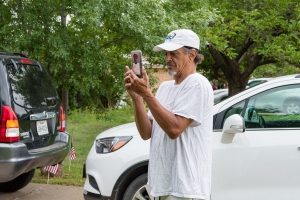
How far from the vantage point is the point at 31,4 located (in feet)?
21.1

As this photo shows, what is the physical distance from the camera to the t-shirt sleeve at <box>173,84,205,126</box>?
2.56 m

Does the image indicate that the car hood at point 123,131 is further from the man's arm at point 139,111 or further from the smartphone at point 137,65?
the smartphone at point 137,65

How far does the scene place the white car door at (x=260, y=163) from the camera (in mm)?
4273

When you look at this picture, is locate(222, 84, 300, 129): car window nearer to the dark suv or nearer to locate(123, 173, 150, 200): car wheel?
locate(123, 173, 150, 200): car wheel

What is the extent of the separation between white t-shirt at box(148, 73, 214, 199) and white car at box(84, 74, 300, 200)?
4.85ft

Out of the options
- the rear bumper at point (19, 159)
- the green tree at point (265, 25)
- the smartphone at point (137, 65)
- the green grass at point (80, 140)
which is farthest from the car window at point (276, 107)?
the green tree at point (265, 25)

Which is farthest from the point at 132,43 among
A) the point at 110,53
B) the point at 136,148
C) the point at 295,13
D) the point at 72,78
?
the point at 295,13

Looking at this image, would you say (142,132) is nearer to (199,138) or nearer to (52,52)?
(199,138)

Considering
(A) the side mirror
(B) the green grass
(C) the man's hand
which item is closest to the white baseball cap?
(C) the man's hand

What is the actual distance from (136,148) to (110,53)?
121 inches

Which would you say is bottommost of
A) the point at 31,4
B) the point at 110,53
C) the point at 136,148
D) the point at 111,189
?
the point at 111,189

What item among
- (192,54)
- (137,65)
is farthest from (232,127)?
(137,65)

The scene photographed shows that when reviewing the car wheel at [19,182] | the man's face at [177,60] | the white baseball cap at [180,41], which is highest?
the white baseball cap at [180,41]

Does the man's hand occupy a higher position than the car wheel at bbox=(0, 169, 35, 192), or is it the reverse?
the man's hand
